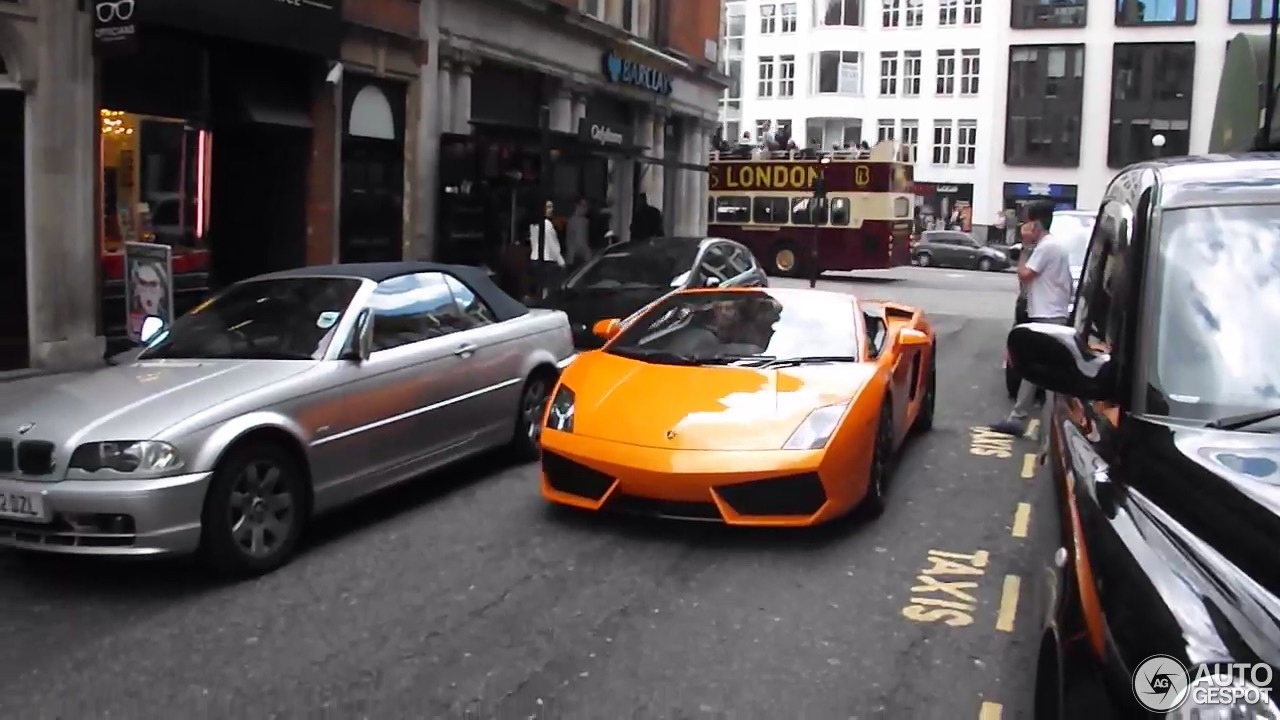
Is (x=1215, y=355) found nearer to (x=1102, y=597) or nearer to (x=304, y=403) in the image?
(x=1102, y=597)

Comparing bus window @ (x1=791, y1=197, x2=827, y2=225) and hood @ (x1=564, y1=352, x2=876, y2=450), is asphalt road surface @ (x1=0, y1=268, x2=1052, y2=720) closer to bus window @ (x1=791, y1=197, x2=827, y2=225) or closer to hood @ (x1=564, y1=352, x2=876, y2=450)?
hood @ (x1=564, y1=352, x2=876, y2=450)

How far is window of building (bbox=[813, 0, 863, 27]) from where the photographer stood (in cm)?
6450

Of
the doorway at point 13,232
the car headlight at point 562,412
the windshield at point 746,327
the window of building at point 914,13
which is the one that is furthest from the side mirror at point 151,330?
the window of building at point 914,13

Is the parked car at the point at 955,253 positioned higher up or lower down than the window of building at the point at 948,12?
lower down

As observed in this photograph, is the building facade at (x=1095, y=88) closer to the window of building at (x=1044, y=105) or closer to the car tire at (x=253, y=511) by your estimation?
the window of building at (x=1044, y=105)

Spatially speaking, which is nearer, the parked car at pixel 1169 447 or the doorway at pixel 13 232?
the parked car at pixel 1169 447

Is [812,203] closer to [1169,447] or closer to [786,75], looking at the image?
[1169,447]

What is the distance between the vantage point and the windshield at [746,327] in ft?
24.6

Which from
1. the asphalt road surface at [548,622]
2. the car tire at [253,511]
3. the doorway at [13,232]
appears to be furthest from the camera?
the doorway at [13,232]

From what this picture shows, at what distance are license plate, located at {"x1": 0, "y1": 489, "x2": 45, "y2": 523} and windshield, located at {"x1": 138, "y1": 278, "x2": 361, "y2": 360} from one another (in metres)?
1.46

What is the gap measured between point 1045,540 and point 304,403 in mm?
3934

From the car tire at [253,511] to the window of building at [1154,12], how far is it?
5854cm

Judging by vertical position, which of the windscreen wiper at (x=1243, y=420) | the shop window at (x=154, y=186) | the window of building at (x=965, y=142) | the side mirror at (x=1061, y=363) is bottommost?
the windscreen wiper at (x=1243, y=420)

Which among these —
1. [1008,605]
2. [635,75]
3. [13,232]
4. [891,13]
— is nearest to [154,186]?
[13,232]
